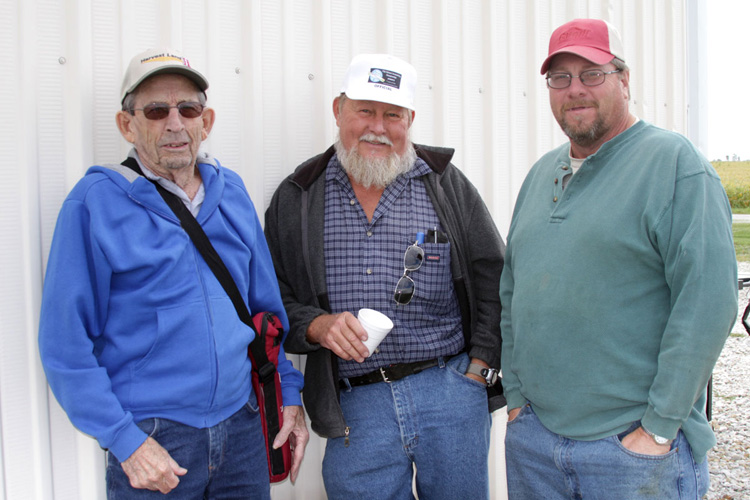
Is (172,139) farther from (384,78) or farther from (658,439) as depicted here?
(658,439)

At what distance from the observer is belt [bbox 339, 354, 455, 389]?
7.58 ft

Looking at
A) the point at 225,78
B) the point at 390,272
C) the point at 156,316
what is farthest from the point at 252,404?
the point at 225,78

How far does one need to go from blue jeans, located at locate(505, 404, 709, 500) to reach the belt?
417mm

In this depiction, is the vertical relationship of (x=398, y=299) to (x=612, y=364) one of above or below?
above

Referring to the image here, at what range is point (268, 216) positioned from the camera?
2.51 metres

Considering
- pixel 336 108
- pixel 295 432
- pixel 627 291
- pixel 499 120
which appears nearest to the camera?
pixel 627 291

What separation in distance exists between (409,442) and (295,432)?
1.49ft

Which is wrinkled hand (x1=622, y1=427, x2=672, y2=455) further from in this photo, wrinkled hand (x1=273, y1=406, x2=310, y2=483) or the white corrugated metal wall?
the white corrugated metal wall

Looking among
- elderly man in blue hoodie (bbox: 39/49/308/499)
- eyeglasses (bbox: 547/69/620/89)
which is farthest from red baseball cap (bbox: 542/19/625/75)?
elderly man in blue hoodie (bbox: 39/49/308/499)

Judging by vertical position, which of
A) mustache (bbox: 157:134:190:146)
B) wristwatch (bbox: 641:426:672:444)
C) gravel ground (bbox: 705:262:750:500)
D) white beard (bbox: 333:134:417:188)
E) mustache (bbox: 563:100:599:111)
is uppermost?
mustache (bbox: 563:100:599:111)

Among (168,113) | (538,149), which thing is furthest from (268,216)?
(538,149)

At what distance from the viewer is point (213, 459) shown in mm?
1908

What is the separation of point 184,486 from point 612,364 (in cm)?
144

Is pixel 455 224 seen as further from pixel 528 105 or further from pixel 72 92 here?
pixel 72 92
